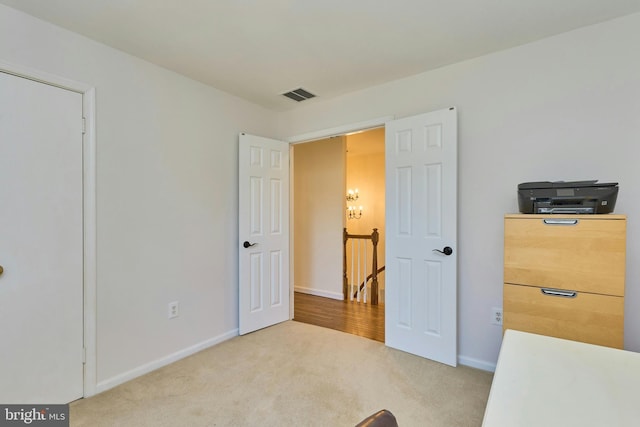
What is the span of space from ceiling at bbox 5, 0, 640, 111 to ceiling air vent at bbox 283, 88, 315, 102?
1.25 feet

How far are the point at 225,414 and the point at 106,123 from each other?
2.14 m

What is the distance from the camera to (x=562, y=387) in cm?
84

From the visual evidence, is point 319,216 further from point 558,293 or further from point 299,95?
point 558,293

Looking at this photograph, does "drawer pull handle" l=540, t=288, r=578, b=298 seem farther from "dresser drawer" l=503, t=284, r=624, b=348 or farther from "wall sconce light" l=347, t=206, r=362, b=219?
"wall sconce light" l=347, t=206, r=362, b=219

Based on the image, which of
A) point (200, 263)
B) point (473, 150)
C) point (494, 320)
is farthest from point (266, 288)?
point (473, 150)

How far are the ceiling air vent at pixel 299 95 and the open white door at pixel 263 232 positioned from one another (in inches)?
20.3

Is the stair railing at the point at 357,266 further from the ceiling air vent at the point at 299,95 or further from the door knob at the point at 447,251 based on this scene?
the ceiling air vent at the point at 299,95

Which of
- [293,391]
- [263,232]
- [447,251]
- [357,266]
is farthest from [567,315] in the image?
[357,266]

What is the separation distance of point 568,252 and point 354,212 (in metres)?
4.86

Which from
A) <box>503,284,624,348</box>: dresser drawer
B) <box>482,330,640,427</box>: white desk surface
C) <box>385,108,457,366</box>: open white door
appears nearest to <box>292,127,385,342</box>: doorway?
<box>385,108,457,366</box>: open white door

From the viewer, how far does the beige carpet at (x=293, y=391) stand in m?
1.83

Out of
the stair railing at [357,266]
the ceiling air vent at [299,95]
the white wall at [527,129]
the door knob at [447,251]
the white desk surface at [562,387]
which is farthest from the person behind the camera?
the stair railing at [357,266]

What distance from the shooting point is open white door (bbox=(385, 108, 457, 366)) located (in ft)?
8.05

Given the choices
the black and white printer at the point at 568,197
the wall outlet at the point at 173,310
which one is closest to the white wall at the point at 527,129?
the black and white printer at the point at 568,197
